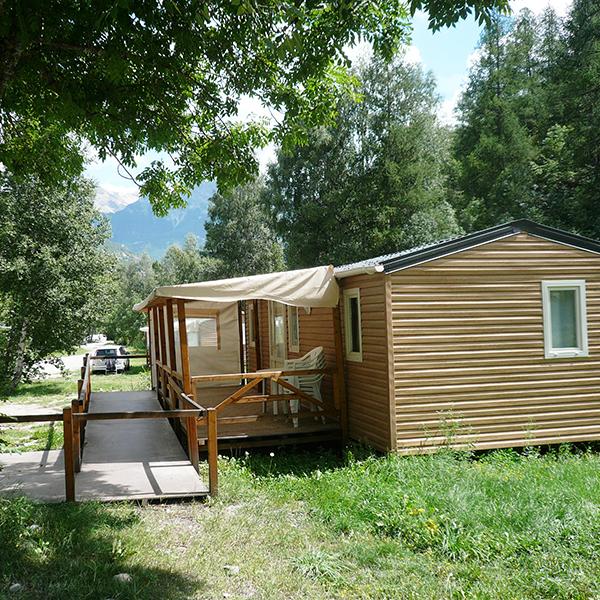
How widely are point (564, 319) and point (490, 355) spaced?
4.53 feet

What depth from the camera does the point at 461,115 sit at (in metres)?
33.9

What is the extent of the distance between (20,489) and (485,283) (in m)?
6.46

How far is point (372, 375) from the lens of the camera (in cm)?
898

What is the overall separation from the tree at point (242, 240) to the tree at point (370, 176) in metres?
7.76

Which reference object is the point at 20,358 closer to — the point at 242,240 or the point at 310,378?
the point at 310,378

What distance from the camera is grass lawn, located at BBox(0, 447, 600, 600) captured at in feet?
15.0

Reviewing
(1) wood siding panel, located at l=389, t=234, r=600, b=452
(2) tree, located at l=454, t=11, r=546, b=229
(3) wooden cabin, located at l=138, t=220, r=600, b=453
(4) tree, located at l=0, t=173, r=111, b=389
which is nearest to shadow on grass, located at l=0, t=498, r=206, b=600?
(3) wooden cabin, located at l=138, t=220, r=600, b=453

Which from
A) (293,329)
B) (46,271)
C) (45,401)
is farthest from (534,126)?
(45,401)

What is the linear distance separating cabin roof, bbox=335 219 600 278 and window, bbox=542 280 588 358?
0.63 meters

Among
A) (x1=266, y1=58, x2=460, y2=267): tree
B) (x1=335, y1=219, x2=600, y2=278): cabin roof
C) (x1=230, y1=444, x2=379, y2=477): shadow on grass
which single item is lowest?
(x1=230, y1=444, x2=379, y2=477): shadow on grass

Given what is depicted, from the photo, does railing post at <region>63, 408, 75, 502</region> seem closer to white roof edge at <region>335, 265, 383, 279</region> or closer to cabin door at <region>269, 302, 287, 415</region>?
white roof edge at <region>335, 265, 383, 279</region>

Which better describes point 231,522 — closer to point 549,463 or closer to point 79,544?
point 79,544

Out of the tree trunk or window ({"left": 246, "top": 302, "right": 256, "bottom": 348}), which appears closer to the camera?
window ({"left": 246, "top": 302, "right": 256, "bottom": 348})

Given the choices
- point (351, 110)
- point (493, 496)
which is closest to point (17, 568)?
point (493, 496)
